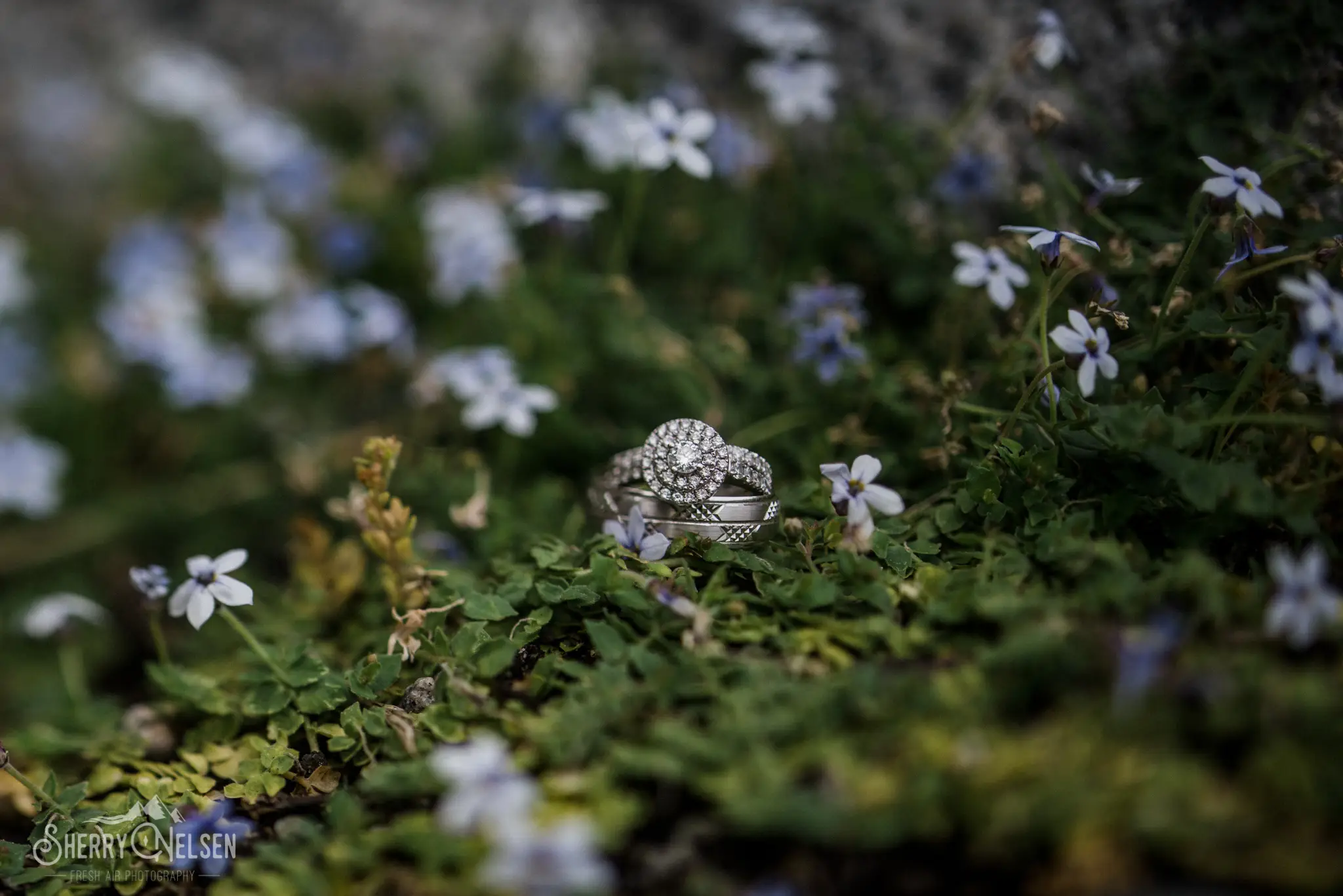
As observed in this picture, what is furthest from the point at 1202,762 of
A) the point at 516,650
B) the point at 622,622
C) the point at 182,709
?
the point at 182,709

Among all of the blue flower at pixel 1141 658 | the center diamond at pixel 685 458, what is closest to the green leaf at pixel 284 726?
the center diamond at pixel 685 458

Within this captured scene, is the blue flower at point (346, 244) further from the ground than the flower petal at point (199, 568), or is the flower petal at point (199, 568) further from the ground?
the blue flower at point (346, 244)

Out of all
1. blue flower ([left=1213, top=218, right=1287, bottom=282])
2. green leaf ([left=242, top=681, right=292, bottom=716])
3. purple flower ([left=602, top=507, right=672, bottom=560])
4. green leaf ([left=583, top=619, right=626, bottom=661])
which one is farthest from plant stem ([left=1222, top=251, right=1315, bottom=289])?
green leaf ([left=242, top=681, right=292, bottom=716])

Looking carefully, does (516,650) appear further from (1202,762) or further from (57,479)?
(57,479)

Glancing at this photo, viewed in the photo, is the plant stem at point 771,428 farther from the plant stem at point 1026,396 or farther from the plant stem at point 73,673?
the plant stem at point 73,673

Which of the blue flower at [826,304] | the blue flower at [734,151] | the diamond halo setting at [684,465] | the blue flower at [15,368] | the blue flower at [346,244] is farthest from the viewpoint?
the blue flower at [15,368]

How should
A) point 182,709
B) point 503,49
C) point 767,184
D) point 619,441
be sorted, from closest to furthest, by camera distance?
point 182,709 < point 619,441 < point 767,184 < point 503,49

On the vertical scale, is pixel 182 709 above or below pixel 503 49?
below
